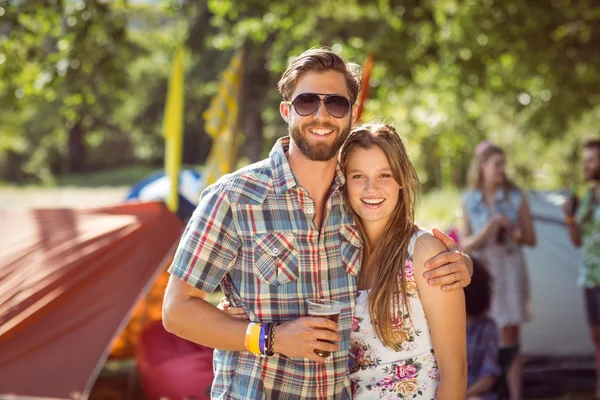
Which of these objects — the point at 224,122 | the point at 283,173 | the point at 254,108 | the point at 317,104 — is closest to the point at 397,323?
the point at 283,173

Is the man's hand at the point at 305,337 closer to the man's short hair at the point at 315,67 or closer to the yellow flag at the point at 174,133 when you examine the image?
the man's short hair at the point at 315,67

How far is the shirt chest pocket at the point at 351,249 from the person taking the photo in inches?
97.3

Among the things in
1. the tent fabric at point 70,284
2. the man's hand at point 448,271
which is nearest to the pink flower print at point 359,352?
the man's hand at point 448,271

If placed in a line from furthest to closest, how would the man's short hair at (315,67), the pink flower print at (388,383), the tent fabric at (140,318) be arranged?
the tent fabric at (140,318) → the man's short hair at (315,67) → the pink flower print at (388,383)

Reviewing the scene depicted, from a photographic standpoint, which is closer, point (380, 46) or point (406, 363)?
point (406, 363)

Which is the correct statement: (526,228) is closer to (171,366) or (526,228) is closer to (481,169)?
(481,169)

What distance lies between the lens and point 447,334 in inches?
93.0

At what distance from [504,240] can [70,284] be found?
9.89ft

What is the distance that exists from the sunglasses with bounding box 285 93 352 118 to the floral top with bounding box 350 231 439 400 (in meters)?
0.60


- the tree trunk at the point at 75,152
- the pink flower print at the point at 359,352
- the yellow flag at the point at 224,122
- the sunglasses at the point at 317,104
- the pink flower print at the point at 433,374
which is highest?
the tree trunk at the point at 75,152

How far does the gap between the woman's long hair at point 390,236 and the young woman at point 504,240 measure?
8.63ft

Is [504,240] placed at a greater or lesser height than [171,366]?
greater

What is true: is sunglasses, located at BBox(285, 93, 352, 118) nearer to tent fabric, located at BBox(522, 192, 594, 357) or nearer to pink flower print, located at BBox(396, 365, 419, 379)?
pink flower print, located at BBox(396, 365, 419, 379)

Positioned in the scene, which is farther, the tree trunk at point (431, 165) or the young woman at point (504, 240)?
the tree trunk at point (431, 165)
